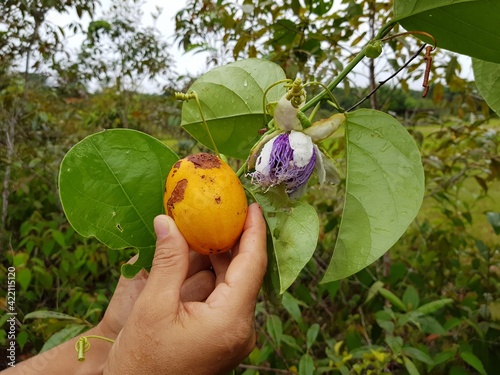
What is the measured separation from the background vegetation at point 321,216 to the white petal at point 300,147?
666 millimetres

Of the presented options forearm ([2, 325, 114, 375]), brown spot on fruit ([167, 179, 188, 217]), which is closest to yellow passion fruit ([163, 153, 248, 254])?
brown spot on fruit ([167, 179, 188, 217])

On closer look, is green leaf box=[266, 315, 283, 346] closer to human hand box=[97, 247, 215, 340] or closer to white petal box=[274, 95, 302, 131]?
human hand box=[97, 247, 215, 340]

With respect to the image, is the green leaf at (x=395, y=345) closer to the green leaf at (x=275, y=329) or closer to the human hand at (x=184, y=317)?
the green leaf at (x=275, y=329)

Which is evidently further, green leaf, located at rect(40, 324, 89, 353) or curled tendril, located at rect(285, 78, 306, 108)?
green leaf, located at rect(40, 324, 89, 353)

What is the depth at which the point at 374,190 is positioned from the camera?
55 centimetres

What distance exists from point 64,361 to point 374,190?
28.4 inches

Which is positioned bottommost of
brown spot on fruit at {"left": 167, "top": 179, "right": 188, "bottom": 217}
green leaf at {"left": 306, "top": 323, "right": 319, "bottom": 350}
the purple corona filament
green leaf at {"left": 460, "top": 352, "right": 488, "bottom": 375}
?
green leaf at {"left": 460, "top": 352, "right": 488, "bottom": 375}

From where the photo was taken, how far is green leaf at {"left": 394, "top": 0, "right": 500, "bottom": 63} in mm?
476

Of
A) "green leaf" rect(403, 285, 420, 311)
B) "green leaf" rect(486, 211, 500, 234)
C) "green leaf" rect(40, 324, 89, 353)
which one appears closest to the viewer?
"green leaf" rect(40, 324, 89, 353)

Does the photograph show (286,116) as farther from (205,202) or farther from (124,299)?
(124,299)

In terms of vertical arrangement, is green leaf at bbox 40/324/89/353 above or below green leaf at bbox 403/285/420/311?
above

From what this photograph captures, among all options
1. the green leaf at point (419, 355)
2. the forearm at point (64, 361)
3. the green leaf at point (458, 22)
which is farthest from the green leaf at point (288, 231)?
the green leaf at point (419, 355)

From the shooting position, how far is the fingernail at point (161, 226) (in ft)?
1.84

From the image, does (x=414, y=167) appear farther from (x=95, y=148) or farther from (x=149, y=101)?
(x=149, y=101)
